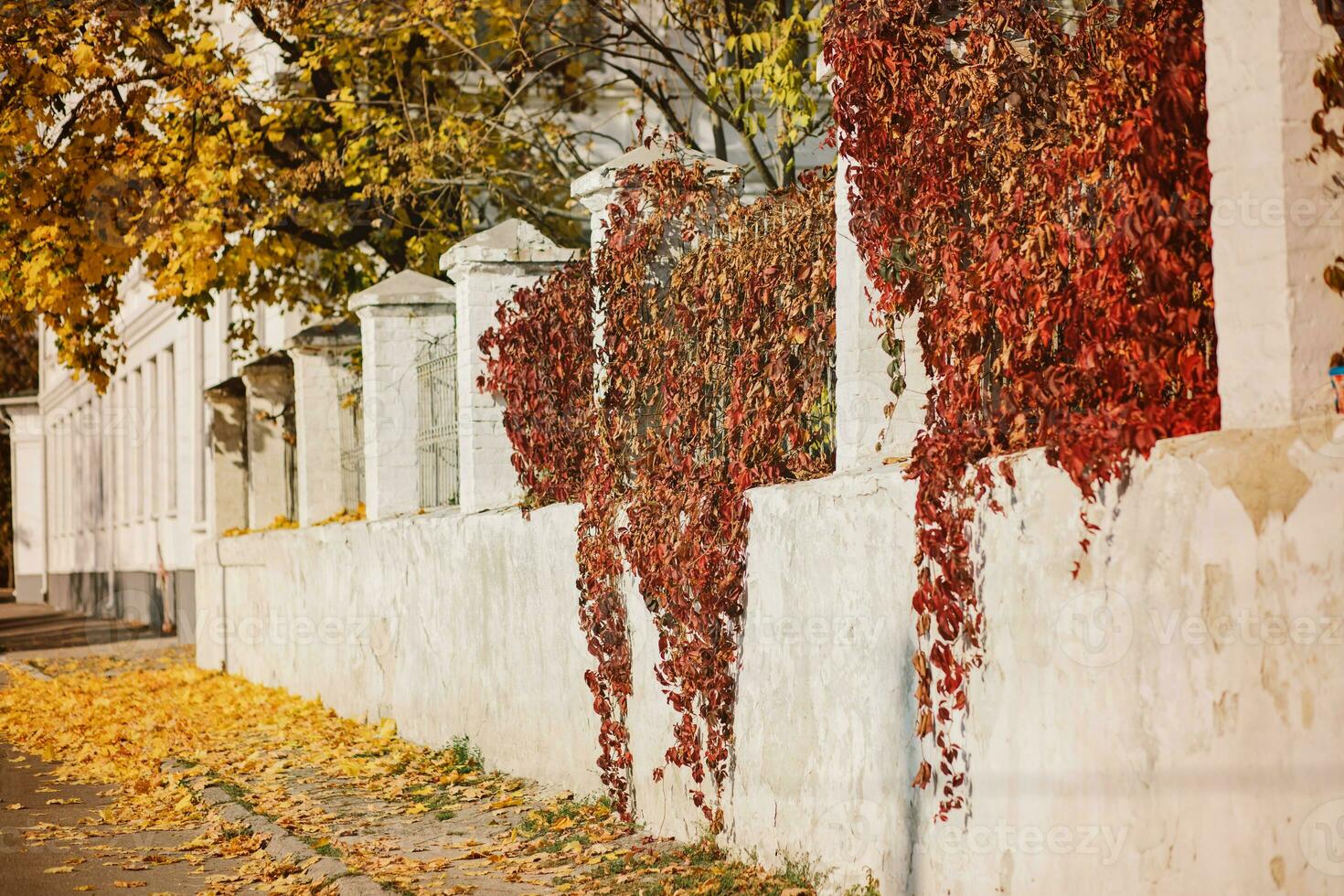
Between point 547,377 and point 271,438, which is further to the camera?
point 271,438

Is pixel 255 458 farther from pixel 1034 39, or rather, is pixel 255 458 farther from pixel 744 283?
pixel 1034 39

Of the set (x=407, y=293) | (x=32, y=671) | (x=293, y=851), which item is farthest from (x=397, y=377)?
(x=32, y=671)

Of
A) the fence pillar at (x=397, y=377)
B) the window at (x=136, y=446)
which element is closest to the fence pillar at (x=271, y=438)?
the fence pillar at (x=397, y=377)

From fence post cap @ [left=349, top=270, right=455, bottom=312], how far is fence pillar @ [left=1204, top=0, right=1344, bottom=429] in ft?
28.9

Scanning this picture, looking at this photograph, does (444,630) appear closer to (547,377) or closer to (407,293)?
(547,377)

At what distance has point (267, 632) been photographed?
16484mm

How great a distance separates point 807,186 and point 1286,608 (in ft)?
12.2

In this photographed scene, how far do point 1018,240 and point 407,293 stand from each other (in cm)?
789

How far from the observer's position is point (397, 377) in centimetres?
1301

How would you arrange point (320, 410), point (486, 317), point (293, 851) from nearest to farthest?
point (293, 851) < point (486, 317) < point (320, 410)

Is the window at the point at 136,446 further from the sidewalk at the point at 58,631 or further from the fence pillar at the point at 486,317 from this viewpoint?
the fence pillar at the point at 486,317

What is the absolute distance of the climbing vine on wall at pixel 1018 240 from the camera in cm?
488

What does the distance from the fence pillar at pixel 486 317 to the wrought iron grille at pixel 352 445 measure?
399 cm

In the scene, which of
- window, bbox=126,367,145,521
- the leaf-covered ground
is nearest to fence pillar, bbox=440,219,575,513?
the leaf-covered ground
